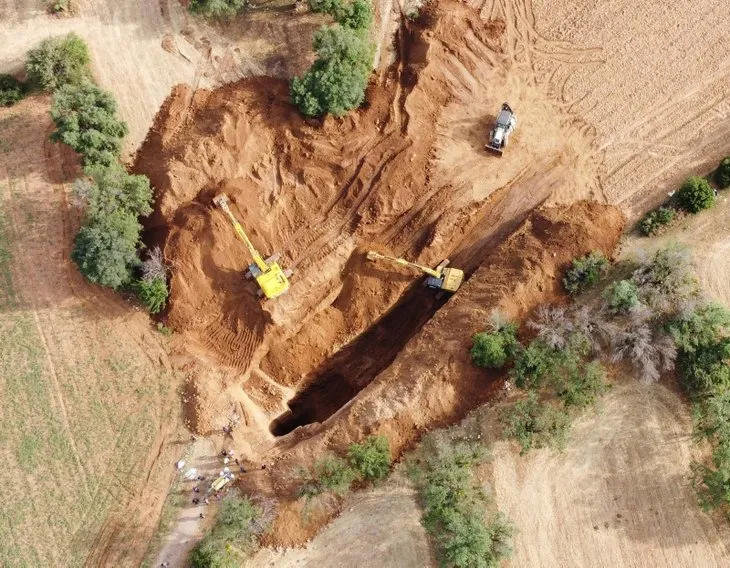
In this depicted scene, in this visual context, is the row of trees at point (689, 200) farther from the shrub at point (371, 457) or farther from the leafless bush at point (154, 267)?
the leafless bush at point (154, 267)

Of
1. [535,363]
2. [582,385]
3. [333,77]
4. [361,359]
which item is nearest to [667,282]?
[582,385]

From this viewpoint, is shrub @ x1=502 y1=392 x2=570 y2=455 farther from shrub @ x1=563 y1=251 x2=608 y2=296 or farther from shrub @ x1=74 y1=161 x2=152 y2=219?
shrub @ x1=74 y1=161 x2=152 y2=219

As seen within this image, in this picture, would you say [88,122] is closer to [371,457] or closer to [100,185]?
[100,185]

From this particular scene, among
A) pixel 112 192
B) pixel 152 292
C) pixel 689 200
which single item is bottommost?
pixel 152 292

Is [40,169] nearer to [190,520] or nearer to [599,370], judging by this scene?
[190,520]

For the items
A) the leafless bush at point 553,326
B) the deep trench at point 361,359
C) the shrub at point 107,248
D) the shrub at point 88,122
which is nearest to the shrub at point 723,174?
the leafless bush at point 553,326

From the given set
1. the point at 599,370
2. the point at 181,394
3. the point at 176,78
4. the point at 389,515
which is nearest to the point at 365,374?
the point at 389,515
